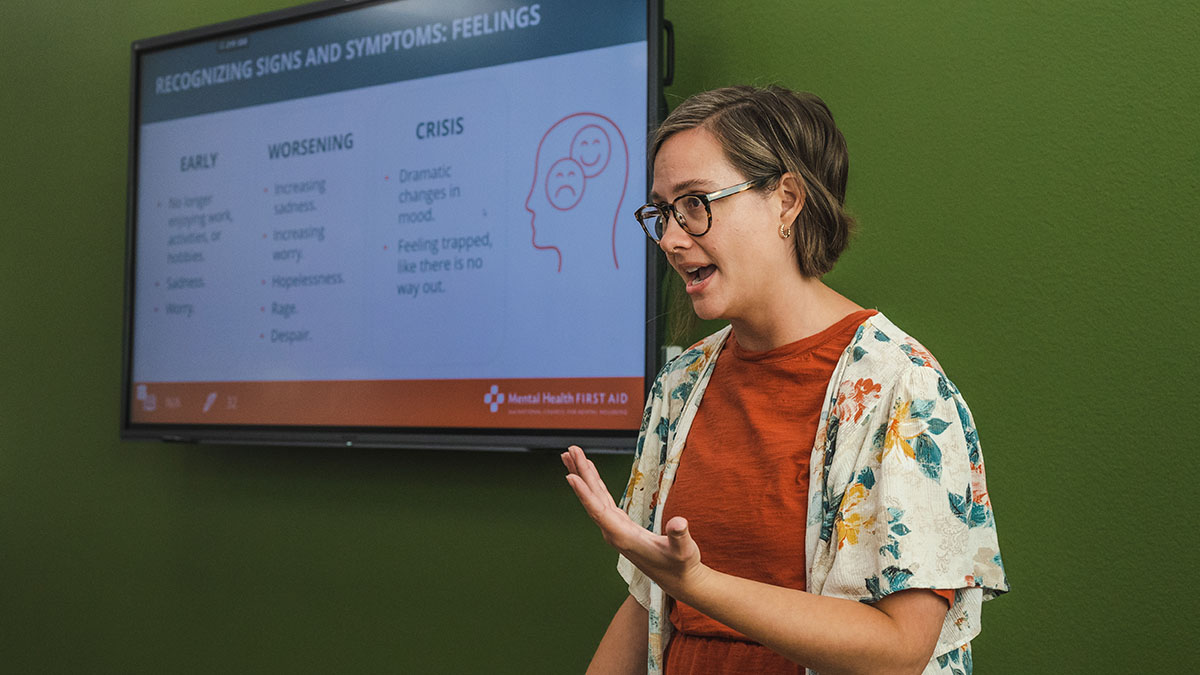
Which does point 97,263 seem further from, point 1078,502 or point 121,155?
point 1078,502

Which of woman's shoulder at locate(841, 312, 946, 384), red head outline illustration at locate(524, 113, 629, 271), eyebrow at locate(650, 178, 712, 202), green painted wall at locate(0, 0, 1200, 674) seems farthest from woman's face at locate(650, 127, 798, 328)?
red head outline illustration at locate(524, 113, 629, 271)

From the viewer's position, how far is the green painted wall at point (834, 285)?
5.46 ft

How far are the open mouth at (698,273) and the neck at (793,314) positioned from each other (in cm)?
6

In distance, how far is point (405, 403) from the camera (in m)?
2.32

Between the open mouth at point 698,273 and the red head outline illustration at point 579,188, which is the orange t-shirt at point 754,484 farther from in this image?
the red head outline illustration at point 579,188

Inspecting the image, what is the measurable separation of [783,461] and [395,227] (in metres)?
1.43

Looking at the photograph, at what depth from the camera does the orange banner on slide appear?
6.89 ft

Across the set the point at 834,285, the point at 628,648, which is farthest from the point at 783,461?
the point at 834,285

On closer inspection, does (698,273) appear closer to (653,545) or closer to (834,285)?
(653,545)

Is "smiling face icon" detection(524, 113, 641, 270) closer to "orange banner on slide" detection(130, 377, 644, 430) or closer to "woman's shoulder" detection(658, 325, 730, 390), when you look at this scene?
"orange banner on slide" detection(130, 377, 644, 430)

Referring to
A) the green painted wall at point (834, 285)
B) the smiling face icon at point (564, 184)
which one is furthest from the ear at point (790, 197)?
the smiling face icon at point (564, 184)

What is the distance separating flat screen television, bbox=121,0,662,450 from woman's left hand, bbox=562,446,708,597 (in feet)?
3.46

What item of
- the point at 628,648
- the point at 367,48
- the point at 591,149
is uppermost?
the point at 367,48

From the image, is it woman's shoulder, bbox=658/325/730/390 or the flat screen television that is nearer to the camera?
woman's shoulder, bbox=658/325/730/390
